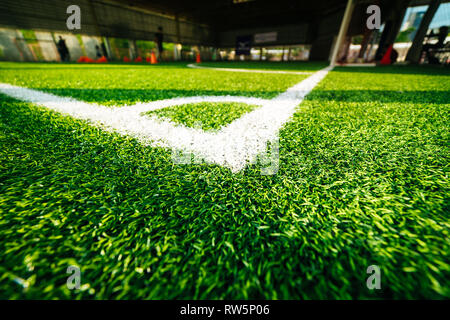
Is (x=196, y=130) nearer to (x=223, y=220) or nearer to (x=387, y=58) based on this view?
(x=223, y=220)

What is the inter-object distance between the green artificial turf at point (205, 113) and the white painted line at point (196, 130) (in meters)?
0.11

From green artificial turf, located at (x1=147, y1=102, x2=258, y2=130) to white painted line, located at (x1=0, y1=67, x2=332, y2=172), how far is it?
4.3 inches

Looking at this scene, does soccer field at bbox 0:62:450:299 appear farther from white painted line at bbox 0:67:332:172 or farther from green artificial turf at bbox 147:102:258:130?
green artificial turf at bbox 147:102:258:130

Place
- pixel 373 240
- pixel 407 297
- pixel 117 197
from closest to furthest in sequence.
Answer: pixel 407 297 < pixel 373 240 < pixel 117 197

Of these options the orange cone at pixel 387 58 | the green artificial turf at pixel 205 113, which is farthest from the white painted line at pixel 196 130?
the orange cone at pixel 387 58

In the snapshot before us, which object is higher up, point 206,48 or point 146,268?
point 206,48

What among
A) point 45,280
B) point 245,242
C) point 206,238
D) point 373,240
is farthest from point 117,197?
point 373,240

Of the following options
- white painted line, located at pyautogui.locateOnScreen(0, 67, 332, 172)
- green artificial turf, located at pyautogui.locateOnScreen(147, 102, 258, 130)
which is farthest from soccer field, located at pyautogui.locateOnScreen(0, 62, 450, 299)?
green artificial turf, located at pyautogui.locateOnScreen(147, 102, 258, 130)

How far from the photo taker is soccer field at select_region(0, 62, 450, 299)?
58 centimetres

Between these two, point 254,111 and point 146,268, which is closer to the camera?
point 146,268

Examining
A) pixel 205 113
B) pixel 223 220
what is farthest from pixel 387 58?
pixel 223 220

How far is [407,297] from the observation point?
0.55 meters

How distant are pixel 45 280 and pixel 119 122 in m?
1.64
